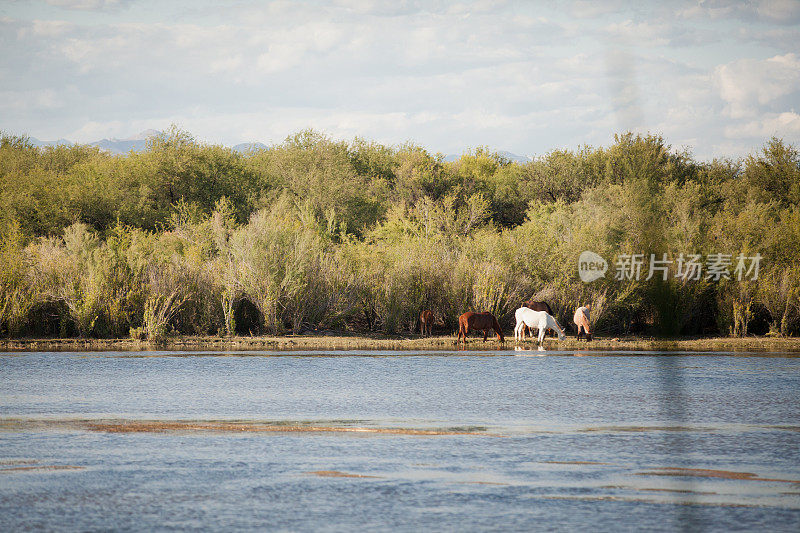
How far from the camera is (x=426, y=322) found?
3016 centimetres

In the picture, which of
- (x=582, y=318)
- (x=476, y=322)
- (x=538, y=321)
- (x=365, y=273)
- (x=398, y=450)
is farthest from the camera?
(x=365, y=273)

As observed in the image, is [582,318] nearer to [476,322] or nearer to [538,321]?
[538,321]

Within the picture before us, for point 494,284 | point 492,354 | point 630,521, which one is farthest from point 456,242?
point 630,521

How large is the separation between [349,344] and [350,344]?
33mm

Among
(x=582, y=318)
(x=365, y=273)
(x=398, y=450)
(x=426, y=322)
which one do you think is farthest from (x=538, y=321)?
(x=398, y=450)

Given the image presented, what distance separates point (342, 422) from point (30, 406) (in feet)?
17.3

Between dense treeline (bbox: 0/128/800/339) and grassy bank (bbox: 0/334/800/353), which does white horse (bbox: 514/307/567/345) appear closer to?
grassy bank (bbox: 0/334/800/353)

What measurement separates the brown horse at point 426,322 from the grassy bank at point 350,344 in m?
1.37

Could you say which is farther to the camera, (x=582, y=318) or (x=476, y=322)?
(x=582, y=318)

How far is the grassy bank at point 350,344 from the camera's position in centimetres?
2527

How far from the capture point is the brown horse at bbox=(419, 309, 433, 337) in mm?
30000

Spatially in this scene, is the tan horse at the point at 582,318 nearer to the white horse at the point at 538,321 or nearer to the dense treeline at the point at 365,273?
the white horse at the point at 538,321

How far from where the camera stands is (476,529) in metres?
7.39

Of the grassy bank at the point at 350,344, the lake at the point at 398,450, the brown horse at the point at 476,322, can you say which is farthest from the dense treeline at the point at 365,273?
the lake at the point at 398,450
